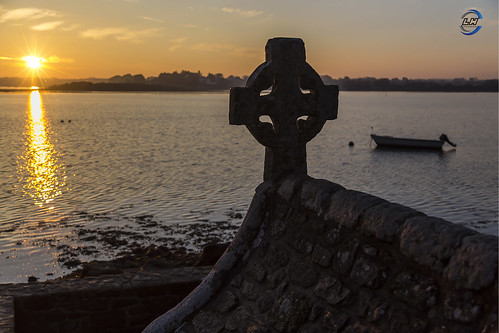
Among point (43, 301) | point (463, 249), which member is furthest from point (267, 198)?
point (43, 301)

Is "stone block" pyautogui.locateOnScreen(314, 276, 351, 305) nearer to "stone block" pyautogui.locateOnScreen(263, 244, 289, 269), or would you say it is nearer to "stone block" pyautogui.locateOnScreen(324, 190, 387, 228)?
"stone block" pyautogui.locateOnScreen(324, 190, 387, 228)

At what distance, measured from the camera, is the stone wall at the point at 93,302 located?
7.91m

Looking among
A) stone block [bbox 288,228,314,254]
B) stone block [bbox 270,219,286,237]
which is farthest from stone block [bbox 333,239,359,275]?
stone block [bbox 270,219,286,237]

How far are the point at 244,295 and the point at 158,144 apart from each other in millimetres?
58633

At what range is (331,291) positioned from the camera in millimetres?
4344

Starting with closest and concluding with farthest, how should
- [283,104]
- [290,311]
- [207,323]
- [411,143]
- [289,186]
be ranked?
[290,311] < [207,323] < [289,186] < [283,104] < [411,143]

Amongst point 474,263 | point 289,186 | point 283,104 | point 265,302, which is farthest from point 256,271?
point 474,263

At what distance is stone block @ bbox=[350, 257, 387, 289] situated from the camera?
3.95m

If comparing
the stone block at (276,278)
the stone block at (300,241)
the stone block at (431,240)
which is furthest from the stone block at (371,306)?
the stone block at (276,278)

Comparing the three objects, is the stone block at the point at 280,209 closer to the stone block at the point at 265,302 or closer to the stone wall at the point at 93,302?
the stone block at the point at 265,302

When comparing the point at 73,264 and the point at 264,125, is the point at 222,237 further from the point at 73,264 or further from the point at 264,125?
the point at 264,125

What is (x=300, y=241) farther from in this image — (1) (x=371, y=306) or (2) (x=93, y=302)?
(2) (x=93, y=302)

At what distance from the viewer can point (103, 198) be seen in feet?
95.7

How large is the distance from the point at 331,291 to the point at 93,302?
494 cm
